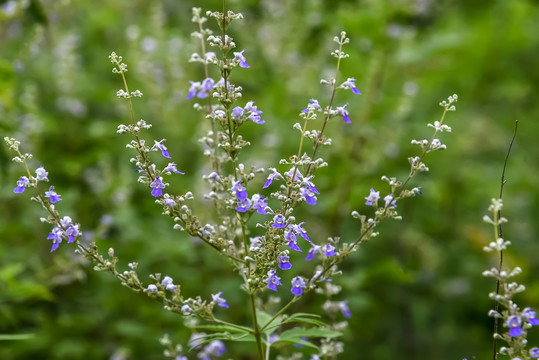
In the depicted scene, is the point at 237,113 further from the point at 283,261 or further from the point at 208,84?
the point at 283,261

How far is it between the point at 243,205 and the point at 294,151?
3.67 metres

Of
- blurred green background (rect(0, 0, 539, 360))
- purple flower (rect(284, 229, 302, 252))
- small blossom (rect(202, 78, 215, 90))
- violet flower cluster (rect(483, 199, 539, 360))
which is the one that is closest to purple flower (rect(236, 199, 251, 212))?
purple flower (rect(284, 229, 302, 252))

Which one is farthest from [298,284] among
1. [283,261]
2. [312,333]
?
[312,333]

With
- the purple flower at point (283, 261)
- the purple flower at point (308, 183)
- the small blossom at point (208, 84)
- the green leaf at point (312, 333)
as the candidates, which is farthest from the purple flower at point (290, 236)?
the small blossom at point (208, 84)

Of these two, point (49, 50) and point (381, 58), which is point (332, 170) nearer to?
point (381, 58)

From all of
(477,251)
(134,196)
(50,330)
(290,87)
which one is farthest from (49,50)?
(477,251)

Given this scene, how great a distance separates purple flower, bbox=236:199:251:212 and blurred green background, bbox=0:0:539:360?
2216 millimetres

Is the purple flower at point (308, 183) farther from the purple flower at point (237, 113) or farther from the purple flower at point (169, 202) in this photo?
the purple flower at point (169, 202)

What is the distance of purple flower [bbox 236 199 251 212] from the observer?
2.36m

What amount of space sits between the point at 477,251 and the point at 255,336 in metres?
4.80

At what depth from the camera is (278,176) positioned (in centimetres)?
252

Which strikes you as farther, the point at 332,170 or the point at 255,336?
the point at 332,170

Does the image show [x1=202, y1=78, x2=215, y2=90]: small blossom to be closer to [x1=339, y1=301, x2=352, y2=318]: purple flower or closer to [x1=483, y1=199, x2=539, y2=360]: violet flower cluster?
[x1=483, y1=199, x2=539, y2=360]: violet flower cluster

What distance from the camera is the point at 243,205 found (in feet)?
7.82
